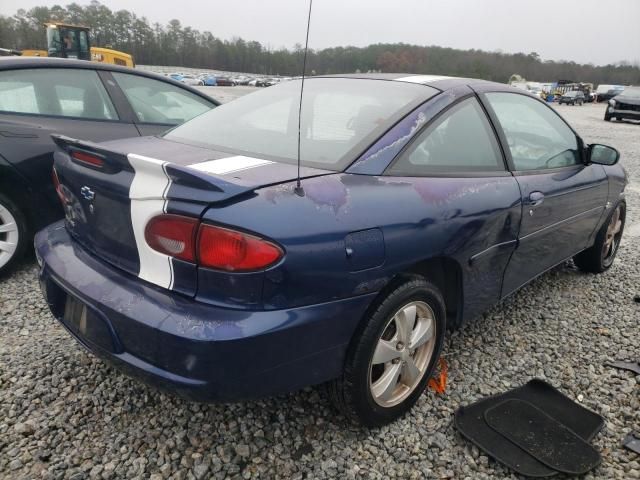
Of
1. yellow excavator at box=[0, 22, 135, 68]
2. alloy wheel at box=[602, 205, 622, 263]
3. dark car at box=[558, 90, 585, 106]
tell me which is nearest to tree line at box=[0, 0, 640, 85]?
dark car at box=[558, 90, 585, 106]

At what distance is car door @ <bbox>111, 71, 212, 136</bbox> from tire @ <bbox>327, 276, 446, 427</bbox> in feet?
8.17

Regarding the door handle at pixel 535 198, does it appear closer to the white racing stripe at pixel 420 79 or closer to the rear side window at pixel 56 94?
the white racing stripe at pixel 420 79

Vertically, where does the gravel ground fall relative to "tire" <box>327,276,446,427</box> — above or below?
below

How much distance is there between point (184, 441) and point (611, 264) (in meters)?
3.70

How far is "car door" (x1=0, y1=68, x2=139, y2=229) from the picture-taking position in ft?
10.3

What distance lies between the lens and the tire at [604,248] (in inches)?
146

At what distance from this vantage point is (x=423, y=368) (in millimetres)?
2158

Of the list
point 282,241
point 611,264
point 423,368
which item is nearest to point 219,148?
point 282,241

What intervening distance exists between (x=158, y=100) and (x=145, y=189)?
8.81 ft

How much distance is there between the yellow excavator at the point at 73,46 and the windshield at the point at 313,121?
62.3 ft

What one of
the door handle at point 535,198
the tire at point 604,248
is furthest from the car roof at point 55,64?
the tire at point 604,248

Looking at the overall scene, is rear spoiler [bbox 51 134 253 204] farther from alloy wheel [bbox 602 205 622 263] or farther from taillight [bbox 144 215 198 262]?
alloy wheel [bbox 602 205 622 263]

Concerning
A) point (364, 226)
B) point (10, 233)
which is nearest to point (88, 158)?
point (364, 226)

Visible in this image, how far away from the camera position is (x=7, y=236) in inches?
126
